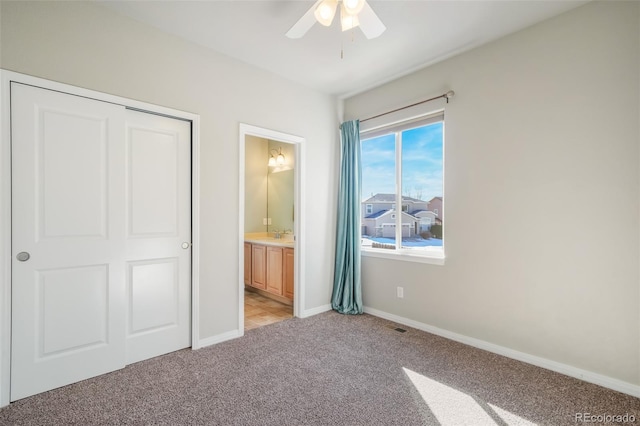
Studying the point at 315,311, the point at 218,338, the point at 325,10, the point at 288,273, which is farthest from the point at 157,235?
the point at 325,10

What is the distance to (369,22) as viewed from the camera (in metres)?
1.93

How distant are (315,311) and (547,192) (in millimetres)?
→ 2707

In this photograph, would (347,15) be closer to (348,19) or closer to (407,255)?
(348,19)

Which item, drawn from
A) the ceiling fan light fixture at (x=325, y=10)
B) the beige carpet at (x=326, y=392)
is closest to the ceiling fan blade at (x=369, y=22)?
the ceiling fan light fixture at (x=325, y=10)

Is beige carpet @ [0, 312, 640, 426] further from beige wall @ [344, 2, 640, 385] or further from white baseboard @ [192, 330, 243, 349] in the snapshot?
beige wall @ [344, 2, 640, 385]

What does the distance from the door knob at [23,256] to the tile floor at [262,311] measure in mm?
1966

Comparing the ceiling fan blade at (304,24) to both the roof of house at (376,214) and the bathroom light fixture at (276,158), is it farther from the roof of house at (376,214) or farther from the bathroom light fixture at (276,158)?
the bathroom light fixture at (276,158)

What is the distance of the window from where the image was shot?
3.30 m

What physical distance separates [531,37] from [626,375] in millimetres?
2651

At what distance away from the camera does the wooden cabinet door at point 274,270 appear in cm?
423

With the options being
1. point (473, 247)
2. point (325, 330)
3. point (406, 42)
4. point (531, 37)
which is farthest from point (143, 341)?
point (531, 37)

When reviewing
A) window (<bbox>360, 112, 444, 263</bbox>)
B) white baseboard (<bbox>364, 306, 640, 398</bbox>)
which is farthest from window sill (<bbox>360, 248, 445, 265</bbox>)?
white baseboard (<bbox>364, 306, 640, 398</bbox>)

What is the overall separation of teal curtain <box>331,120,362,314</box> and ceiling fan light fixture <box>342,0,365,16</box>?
82.0 inches

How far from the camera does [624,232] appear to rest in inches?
85.5
